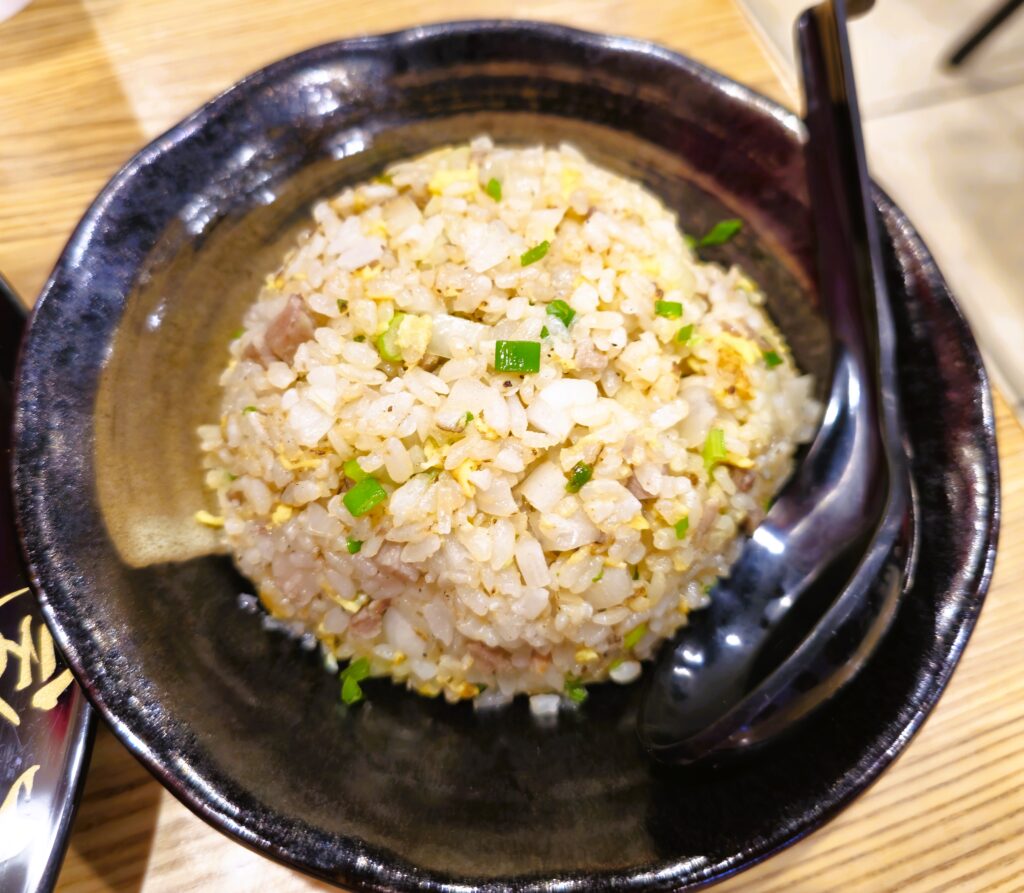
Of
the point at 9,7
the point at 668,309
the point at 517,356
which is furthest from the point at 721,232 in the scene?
the point at 9,7

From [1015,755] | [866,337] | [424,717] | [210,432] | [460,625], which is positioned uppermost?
[210,432]

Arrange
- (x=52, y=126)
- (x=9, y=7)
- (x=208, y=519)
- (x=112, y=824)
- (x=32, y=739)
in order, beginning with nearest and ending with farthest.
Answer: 1. (x=32, y=739)
2. (x=112, y=824)
3. (x=208, y=519)
4. (x=52, y=126)
5. (x=9, y=7)

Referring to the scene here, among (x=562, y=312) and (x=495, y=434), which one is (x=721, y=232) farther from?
(x=495, y=434)

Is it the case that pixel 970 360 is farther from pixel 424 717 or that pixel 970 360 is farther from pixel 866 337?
pixel 424 717

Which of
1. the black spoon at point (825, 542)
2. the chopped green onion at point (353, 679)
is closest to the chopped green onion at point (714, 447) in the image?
the black spoon at point (825, 542)

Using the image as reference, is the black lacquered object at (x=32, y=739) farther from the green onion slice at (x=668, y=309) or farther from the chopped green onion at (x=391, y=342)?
the green onion slice at (x=668, y=309)

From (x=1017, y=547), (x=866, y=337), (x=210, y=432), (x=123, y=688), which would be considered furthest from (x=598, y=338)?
(x=1017, y=547)
